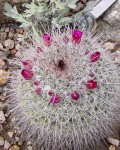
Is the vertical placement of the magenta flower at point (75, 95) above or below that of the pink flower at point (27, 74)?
below

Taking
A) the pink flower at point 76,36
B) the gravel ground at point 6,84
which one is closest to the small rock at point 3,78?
the gravel ground at point 6,84

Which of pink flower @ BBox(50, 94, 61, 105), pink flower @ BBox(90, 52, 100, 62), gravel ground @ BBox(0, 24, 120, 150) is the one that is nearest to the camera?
pink flower @ BBox(50, 94, 61, 105)

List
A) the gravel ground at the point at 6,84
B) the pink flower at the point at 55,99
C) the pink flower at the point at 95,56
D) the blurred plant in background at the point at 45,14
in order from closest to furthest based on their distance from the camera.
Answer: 1. the pink flower at the point at 55,99
2. the pink flower at the point at 95,56
3. the gravel ground at the point at 6,84
4. the blurred plant in background at the point at 45,14

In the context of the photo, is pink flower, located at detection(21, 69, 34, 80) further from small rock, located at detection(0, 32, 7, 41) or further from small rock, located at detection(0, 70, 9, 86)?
small rock, located at detection(0, 32, 7, 41)

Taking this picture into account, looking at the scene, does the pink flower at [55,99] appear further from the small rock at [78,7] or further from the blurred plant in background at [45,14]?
the small rock at [78,7]

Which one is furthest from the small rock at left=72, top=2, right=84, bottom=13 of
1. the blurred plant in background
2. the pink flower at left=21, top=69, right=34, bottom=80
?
the pink flower at left=21, top=69, right=34, bottom=80

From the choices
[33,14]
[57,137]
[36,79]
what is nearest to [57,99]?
[36,79]

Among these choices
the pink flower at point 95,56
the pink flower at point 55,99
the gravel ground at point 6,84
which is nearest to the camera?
the pink flower at point 55,99
